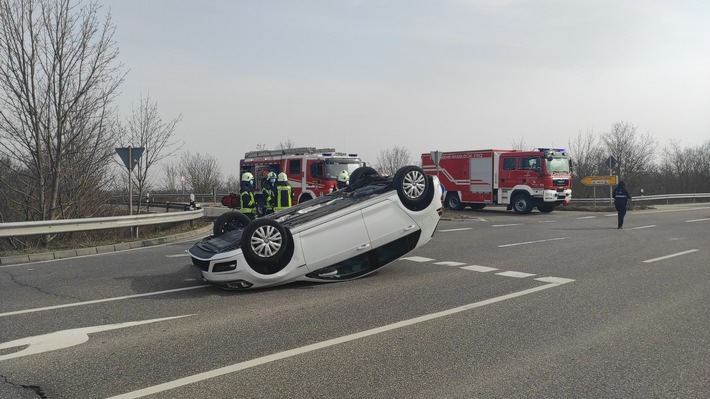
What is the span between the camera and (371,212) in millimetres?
7578

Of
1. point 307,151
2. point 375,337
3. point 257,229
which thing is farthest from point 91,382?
point 307,151

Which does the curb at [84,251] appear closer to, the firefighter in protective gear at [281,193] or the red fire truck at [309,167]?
the firefighter in protective gear at [281,193]

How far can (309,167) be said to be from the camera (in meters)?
22.1

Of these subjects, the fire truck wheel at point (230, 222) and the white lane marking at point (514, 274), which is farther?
the fire truck wheel at point (230, 222)

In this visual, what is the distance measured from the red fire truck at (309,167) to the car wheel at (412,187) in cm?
1286

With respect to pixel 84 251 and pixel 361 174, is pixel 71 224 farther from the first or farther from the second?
pixel 361 174

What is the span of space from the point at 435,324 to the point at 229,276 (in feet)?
9.54

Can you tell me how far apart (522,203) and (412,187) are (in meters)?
17.7

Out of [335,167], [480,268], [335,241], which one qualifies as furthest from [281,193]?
[335,167]

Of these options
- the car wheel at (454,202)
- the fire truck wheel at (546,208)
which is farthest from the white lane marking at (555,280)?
the car wheel at (454,202)

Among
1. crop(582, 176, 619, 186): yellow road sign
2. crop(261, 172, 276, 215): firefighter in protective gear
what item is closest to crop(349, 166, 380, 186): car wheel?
crop(261, 172, 276, 215): firefighter in protective gear

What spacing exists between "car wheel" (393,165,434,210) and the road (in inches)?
48.2

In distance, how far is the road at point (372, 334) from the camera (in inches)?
151

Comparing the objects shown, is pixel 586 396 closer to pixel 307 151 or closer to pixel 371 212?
pixel 371 212
